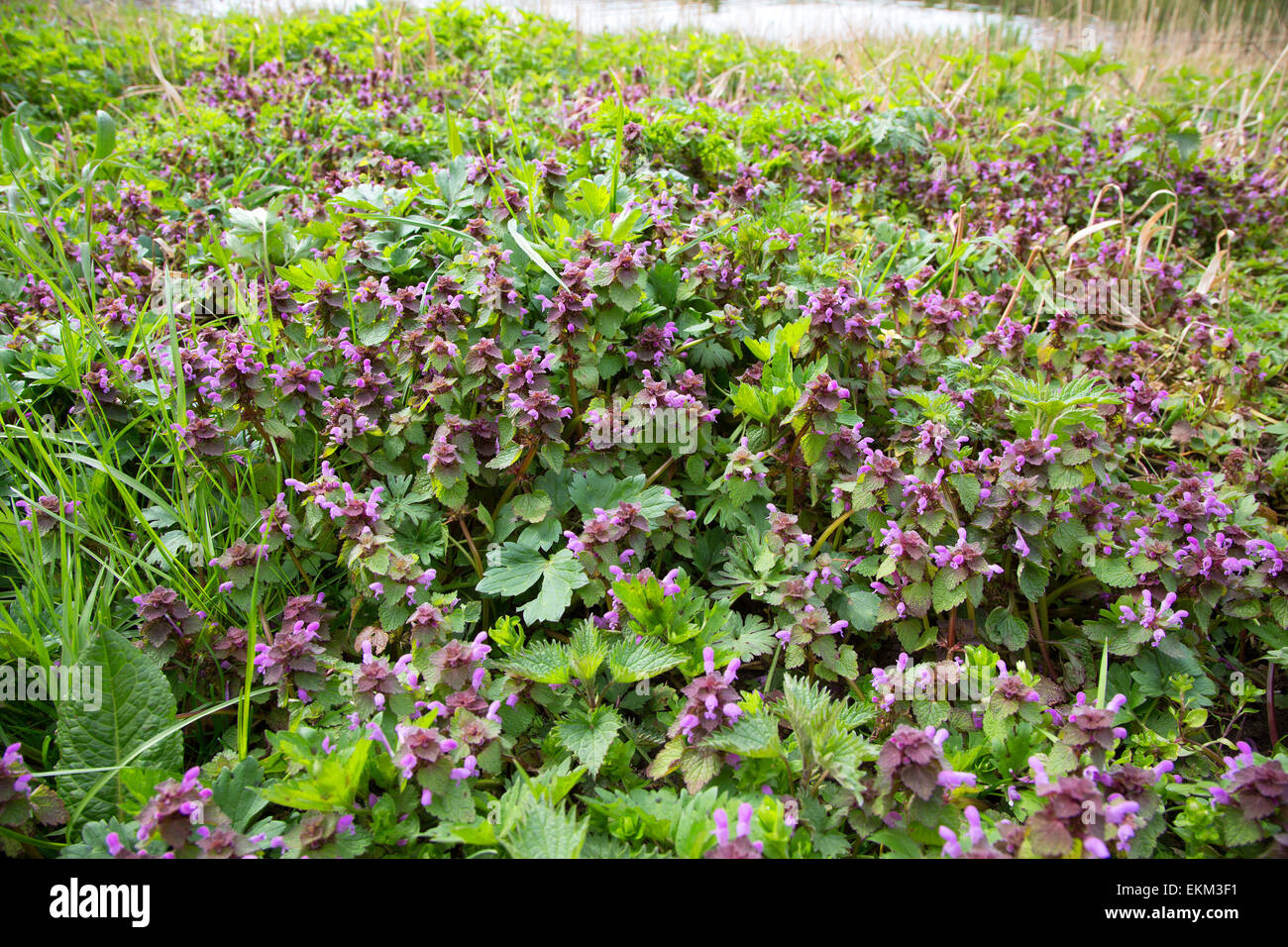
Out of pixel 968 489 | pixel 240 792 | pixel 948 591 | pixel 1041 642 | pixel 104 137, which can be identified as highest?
pixel 104 137

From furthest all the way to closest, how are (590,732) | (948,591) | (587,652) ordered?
1. (948,591)
2. (587,652)
3. (590,732)

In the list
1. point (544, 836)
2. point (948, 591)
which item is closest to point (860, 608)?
point (948, 591)

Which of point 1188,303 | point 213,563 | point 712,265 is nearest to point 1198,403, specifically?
point 1188,303

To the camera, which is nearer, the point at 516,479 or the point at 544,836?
the point at 544,836

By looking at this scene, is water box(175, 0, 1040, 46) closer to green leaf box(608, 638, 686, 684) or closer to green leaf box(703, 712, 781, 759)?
green leaf box(608, 638, 686, 684)

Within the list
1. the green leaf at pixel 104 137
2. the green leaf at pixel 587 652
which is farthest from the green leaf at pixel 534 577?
the green leaf at pixel 104 137

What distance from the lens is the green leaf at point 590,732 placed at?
176cm

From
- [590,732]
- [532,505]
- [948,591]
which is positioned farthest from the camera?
[532,505]

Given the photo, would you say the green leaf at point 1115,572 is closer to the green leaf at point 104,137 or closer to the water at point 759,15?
the green leaf at point 104,137

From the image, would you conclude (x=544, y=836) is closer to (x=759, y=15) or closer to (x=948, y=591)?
(x=948, y=591)

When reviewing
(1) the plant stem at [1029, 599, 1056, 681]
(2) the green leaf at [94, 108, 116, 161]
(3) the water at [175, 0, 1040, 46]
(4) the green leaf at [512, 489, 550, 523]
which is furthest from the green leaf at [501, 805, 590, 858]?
(3) the water at [175, 0, 1040, 46]

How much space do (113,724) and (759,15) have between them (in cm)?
1132

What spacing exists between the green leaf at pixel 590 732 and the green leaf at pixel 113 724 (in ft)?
2.95

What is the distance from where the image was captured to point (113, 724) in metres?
1.83
